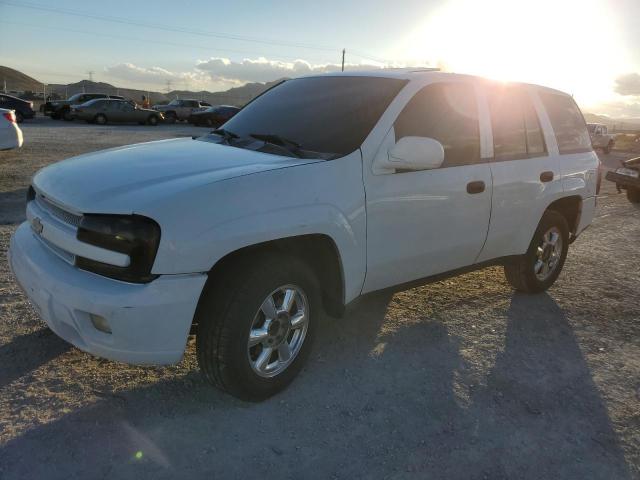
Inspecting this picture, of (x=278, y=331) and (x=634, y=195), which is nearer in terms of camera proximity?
(x=278, y=331)

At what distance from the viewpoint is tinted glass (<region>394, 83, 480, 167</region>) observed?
3.40 metres

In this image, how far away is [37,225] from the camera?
285cm

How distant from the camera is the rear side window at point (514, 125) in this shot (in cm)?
393

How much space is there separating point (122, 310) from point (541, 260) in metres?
3.74

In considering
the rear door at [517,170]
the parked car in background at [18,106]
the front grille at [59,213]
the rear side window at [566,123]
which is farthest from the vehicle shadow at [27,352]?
the parked car in background at [18,106]

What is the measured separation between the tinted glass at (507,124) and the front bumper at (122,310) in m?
2.57

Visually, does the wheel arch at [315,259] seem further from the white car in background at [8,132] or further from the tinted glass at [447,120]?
the white car in background at [8,132]

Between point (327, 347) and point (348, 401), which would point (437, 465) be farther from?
point (327, 347)

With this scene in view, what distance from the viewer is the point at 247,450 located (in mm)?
2537

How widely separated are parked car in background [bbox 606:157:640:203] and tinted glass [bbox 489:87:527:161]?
8.23 m

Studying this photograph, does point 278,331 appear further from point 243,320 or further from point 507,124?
point 507,124

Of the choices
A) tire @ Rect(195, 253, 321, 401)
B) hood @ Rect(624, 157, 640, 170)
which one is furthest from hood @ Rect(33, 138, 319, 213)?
hood @ Rect(624, 157, 640, 170)

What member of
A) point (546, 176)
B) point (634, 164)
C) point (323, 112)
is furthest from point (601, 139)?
point (323, 112)

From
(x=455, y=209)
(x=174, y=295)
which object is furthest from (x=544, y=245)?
(x=174, y=295)
